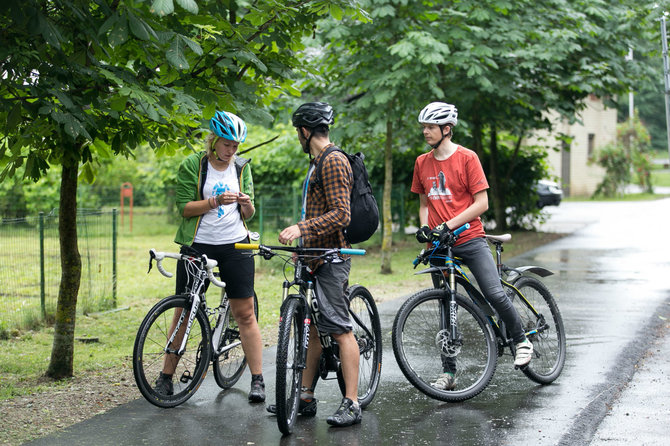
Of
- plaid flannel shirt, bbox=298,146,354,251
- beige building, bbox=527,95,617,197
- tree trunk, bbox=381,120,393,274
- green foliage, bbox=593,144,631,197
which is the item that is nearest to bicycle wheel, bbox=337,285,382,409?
plaid flannel shirt, bbox=298,146,354,251

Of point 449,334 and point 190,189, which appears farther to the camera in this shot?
point 449,334

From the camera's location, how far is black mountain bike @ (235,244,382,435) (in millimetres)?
4785

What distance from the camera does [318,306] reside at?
5.10 metres

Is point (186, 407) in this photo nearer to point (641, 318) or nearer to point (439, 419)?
point (439, 419)

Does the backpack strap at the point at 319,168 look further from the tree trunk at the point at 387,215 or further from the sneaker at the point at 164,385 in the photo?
the tree trunk at the point at 387,215

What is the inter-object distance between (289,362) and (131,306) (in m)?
6.56

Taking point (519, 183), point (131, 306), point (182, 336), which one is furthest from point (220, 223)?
point (519, 183)

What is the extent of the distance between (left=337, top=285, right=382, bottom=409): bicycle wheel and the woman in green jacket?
69 cm

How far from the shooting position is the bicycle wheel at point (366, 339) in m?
5.54

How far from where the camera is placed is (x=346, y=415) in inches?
200

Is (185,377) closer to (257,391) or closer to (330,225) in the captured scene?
(257,391)

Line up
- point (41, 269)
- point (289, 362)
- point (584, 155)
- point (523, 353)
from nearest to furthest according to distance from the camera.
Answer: point (289, 362), point (523, 353), point (41, 269), point (584, 155)

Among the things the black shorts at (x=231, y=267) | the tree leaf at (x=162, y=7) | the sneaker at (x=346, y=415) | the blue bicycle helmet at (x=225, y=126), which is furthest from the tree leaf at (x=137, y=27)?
the sneaker at (x=346, y=415)

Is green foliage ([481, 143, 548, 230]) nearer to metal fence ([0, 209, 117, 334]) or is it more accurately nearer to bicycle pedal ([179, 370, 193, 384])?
metal fence ([0, 209, 117, 334])
